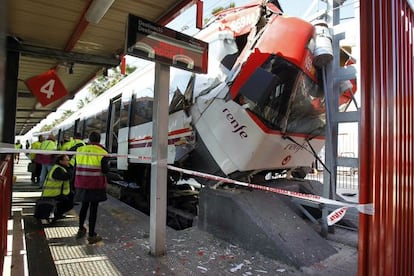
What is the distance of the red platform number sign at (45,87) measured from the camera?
257 inches

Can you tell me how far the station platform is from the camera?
374 centimetres

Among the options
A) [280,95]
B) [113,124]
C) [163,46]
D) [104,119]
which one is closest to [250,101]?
[280,95]

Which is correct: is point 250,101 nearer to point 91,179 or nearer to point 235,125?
point 235,125

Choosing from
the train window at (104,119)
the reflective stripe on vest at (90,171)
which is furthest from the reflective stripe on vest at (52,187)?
the train window at (104,119)

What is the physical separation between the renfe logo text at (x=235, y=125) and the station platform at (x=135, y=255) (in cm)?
159

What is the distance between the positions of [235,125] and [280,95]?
785 mm

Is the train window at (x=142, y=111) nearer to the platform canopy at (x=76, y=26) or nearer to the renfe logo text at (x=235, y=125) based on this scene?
the platform canopy at (x=76, y=26)

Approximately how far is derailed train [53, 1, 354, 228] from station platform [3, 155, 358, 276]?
116 cm

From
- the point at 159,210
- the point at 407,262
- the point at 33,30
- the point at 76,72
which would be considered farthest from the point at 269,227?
the point at 76,72

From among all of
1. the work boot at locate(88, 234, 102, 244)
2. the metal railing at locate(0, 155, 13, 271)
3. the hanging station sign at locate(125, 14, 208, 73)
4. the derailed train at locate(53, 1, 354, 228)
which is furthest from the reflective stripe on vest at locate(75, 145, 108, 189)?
the metal railing at locate(0, 155, 13, 271)

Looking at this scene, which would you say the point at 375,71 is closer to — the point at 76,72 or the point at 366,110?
the point at 366,110

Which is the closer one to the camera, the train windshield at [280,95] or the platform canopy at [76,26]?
the platform canopy at [76,26]

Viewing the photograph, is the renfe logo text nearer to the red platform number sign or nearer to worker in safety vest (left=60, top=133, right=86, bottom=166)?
worker in safety vest (left=60, top=133, right=86, bottom=166)

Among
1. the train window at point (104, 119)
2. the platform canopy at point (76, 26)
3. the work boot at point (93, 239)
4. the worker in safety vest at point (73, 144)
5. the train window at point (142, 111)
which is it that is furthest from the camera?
the train window at point (104, 119)
